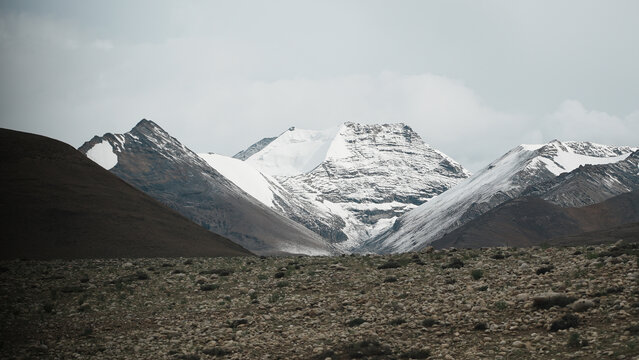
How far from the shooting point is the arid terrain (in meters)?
23.4

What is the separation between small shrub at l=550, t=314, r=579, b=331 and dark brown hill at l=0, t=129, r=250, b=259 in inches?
1979

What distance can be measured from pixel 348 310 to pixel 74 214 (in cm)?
5122

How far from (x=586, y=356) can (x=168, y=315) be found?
2091 centimetres

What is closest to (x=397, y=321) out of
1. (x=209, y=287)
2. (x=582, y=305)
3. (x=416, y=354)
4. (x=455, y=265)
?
(x=416, y=354)

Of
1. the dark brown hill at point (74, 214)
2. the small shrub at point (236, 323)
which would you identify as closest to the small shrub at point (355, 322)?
the small shrub at point (236, 323)

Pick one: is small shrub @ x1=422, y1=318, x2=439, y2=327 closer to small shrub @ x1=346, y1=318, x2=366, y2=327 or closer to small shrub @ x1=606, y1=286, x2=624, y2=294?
small shrub @ x1=346, y1=318, x2=366, y2=327

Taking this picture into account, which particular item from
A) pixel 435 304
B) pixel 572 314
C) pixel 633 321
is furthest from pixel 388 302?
pixel 633 321

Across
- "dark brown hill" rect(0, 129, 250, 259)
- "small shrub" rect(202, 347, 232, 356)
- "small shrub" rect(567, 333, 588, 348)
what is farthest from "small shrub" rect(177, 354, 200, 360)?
"dark brown hill" rect(0, 129, 250, 259)

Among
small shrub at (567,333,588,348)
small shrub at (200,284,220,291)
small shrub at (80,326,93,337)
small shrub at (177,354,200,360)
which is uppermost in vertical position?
small shrub at (200,284,220,291)

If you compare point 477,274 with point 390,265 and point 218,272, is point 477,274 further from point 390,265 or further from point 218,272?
point 218,272

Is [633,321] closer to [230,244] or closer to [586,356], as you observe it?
[586,356]

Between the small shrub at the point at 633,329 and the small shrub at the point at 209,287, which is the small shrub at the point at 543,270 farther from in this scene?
the small shrub at the point at 209,287

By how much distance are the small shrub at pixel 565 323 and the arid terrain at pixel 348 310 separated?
0.04 meters

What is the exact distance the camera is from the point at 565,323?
2306 cm
